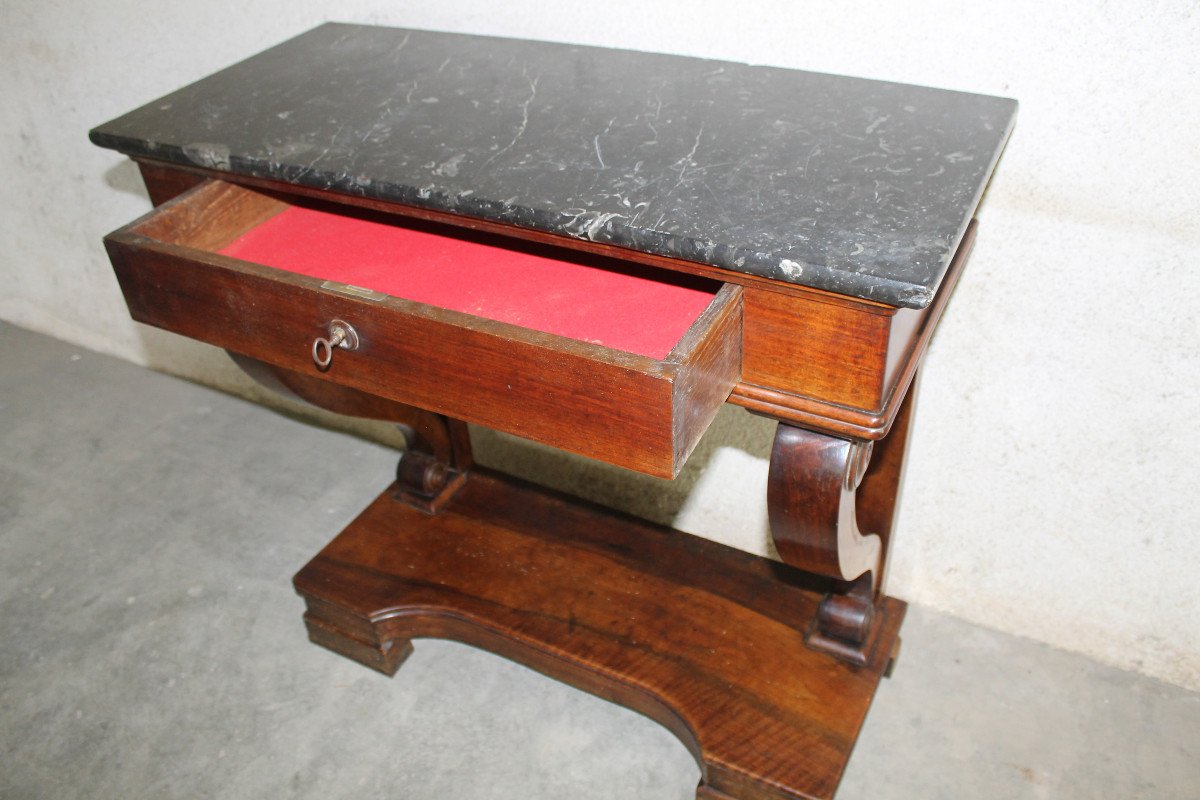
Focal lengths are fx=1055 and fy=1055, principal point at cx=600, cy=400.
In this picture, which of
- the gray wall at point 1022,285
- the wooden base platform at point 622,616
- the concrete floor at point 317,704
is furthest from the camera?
the concrete floor at point 317,704

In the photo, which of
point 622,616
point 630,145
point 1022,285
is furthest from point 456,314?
point 1022,285

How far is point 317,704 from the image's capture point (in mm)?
1682

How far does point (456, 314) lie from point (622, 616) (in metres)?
0.71

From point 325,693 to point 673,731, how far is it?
1.90 ft

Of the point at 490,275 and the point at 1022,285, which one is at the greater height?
the point at 490,275

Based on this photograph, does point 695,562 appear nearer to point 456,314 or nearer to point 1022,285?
point 1022,285

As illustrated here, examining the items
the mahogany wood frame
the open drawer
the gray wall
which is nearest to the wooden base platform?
the mahogany wood frame

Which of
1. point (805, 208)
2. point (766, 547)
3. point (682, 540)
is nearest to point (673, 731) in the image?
point (682, 540)

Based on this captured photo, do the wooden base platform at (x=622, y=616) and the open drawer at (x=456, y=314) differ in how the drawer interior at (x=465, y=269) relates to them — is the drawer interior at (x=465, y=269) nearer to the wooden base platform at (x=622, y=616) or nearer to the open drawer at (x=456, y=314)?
the open drawer at (x=456, y=314)

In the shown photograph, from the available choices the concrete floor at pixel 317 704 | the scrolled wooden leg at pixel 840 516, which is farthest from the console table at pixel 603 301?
the concrete floor at pixel 317 704

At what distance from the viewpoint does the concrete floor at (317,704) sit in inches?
61.1

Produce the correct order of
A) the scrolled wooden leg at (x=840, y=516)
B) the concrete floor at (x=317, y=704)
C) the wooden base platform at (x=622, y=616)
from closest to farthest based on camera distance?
the scrolled wooden leg at (x=840, y=516)
the wooden base platform at (x=622, y=616)
the concrete floor at (x=317, y=704)

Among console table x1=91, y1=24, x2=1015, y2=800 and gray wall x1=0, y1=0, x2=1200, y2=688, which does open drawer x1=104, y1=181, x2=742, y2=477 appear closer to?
console table x1=91, y1=24, x2=1015, y2=800

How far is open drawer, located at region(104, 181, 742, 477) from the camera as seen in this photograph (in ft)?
3.25
